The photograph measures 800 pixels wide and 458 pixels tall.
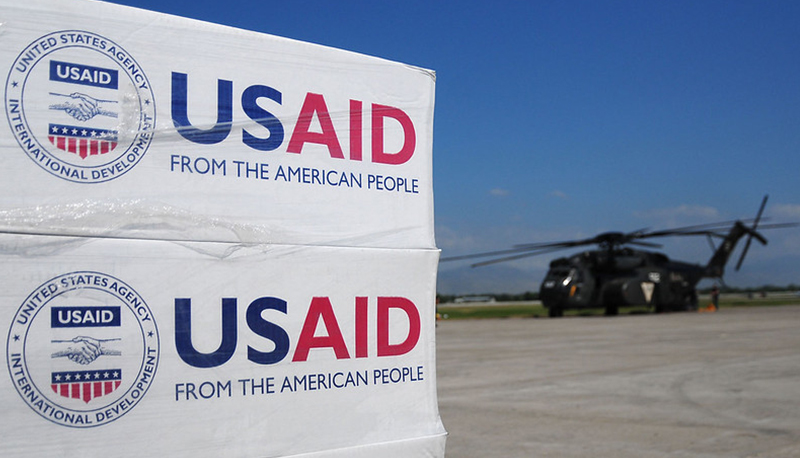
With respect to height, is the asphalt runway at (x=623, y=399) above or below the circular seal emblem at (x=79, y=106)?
below

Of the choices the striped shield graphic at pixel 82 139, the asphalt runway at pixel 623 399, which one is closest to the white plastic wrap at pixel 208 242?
the striped shield graphic at pixel 82 139

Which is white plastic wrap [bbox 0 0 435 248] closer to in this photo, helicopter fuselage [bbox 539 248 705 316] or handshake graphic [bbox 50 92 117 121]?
handshake graphic [bbox 50 92 117 121]

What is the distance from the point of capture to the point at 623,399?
7742mm

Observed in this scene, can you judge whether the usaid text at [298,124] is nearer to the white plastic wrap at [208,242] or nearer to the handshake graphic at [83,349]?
the white plastic wrap at [208,242]

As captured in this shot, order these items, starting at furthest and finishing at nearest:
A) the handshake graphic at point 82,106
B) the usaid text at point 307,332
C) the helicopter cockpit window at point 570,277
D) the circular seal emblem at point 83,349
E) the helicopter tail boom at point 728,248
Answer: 1. the helicopter tail boom at point 728,248
2. the helicopter cockpit window at point 570,277
3. the usaid text at point 307,332
4. the handshake graphic at point 82,106
5. the circular seal emblem at point 83,349

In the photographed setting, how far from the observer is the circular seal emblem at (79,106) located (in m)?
2.20

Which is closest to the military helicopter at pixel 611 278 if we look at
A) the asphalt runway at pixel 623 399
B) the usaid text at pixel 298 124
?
the asphalt runway at pixel 623 399

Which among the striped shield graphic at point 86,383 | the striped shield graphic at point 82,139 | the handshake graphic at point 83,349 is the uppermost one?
the striped shield graphic at point 82,139

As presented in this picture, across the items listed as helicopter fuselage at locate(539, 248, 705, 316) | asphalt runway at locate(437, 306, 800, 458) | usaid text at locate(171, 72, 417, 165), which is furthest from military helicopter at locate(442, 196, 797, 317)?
usaid text at locate(171, 72, 417, 165)

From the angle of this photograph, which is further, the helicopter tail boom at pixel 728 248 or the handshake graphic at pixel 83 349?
the helicopter tail boom at pixel 728 248

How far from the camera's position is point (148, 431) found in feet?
7.58

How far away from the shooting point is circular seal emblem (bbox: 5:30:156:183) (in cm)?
220

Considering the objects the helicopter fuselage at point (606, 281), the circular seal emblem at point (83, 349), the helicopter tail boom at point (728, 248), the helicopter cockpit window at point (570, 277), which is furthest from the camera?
the helicopter tail boom at point (728, 248)

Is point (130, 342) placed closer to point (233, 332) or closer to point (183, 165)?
point (233, 332)
